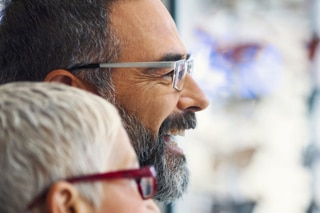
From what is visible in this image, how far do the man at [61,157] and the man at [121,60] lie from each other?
0.46 meters

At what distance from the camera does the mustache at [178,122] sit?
138cm

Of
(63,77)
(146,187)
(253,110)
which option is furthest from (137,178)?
(253,110)

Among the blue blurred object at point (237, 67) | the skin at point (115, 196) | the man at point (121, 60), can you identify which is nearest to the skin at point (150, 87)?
the man at point (121, 60)

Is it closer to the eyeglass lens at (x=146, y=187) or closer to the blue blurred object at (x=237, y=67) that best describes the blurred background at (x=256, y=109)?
the blue blurred object at (x=237, y=67)

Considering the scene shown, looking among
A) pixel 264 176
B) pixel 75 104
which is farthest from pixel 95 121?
pixel 264 176

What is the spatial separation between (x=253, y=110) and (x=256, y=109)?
13 mm

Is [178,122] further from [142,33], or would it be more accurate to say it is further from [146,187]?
[146,187]

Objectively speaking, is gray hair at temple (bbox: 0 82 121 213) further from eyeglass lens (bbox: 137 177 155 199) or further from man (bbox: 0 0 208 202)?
man (bbox: 0 0 208 202)

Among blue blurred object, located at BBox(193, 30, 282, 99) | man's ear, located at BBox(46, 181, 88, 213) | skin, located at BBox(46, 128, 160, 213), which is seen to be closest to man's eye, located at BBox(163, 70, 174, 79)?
skin, located at BBox(46, 128, 160, 213)

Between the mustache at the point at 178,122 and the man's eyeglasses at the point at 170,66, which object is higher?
the man's eyeglasses at the point at 170,66

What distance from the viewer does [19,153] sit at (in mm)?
800

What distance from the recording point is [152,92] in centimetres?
137

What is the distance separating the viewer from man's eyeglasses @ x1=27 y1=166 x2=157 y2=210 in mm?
811

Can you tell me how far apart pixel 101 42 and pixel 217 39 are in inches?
65.0
